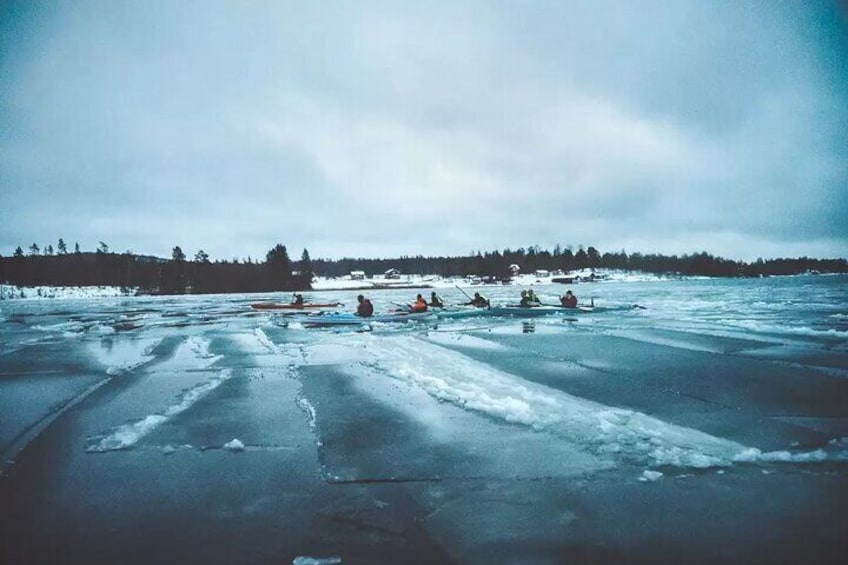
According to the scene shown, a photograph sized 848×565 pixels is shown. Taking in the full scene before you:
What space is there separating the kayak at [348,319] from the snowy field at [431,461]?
12037 millimetres

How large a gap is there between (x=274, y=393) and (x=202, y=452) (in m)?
3.64

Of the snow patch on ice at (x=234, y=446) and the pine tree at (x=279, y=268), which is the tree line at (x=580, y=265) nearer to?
the pine tree at (x=279, y=268)

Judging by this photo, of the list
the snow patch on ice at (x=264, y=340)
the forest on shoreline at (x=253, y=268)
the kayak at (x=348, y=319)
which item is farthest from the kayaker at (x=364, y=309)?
the forest on shoreline at (x=253, y=268)

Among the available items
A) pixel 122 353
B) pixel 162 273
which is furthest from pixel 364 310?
pixel 162 273

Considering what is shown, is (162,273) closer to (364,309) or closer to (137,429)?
(364,309)

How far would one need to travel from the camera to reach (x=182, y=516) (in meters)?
5.02

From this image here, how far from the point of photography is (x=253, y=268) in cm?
11544

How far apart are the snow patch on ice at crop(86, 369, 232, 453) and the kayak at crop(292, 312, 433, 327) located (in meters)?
15.6

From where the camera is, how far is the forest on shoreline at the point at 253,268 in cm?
10614

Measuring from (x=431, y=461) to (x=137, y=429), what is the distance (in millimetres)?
5227

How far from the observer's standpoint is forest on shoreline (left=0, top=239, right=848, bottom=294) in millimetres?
106138

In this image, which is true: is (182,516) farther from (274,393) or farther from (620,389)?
(620,389)

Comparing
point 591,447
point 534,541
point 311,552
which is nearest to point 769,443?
point 591,447

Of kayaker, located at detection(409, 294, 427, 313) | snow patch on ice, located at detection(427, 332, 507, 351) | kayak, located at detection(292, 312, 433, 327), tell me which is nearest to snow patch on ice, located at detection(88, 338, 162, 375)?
kayak, located at detection(292, 312, 433, 327)
